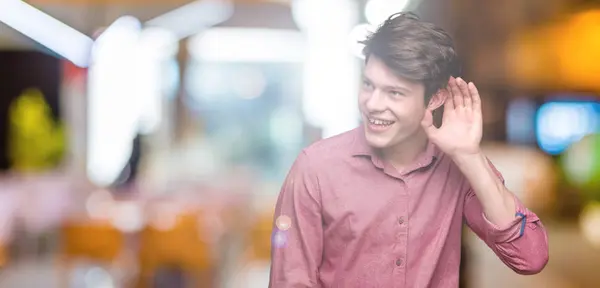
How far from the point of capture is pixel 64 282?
14.1ft

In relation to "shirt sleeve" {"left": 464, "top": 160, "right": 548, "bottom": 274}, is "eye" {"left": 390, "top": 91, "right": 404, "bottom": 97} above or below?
above

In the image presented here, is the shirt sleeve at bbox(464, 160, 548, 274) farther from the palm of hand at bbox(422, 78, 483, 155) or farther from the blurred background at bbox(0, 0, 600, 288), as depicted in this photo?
the blurred background at bbox(0, 0, 600, 288)

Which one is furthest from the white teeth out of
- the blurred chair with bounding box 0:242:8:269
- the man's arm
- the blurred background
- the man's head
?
the blurred chair with bounding box 0:242:8:269

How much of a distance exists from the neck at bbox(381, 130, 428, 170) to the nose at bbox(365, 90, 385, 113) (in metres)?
0.06

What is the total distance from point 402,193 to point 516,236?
0.54 ft

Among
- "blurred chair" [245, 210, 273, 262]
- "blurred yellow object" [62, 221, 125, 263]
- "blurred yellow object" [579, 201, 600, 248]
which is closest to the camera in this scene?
"blurred chair" [245, 210, 273, 262]

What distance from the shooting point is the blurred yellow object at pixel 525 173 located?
1.86 meters

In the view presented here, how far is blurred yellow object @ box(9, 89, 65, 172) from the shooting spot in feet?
19.9

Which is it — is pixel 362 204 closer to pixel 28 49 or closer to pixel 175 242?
pixel 175 242

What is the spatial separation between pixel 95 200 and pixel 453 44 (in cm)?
363

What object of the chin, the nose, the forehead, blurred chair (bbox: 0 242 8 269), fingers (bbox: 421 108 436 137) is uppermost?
the forehead

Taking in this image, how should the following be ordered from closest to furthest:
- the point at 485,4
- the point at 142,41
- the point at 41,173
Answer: the point at 485,4 < the point at 142,41 < the point at 41,173

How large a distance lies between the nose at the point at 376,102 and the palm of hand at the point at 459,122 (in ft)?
0.20

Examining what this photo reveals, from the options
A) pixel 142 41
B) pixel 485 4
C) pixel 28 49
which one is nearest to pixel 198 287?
pixel 142 41
